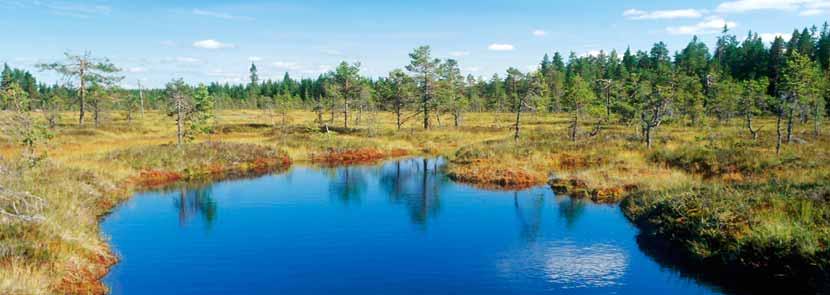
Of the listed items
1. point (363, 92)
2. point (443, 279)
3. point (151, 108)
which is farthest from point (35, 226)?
point (151, 108)

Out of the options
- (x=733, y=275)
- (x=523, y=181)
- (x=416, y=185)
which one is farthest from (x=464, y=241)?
(x=416, y=185)

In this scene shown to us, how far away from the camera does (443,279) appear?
1811cm

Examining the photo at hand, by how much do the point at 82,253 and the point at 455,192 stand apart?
69.4ft

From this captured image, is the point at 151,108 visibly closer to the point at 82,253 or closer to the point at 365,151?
the point at 365,151

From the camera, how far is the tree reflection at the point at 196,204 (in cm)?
2805

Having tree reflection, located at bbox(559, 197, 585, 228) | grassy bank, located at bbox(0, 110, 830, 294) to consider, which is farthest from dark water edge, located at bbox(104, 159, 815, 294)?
grassy bank, located at bbox(0, 110, 830, 294)

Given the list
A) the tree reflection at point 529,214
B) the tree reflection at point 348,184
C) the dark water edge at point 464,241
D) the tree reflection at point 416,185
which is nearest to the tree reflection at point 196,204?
the dark water edge at point 464,241

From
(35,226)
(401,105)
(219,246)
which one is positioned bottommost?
(219,246)

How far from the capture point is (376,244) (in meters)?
22.4

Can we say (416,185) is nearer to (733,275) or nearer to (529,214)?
(529,214)

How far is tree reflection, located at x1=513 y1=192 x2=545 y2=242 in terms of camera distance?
24.0 meters

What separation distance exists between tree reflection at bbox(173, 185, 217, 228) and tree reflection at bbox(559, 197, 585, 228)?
17.5 metres

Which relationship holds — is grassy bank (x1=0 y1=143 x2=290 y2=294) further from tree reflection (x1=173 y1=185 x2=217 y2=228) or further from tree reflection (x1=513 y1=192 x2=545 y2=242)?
tree reflection (x1=513 y1=192 x2=545 y2=242)

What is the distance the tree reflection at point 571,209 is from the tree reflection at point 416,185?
6.68m
